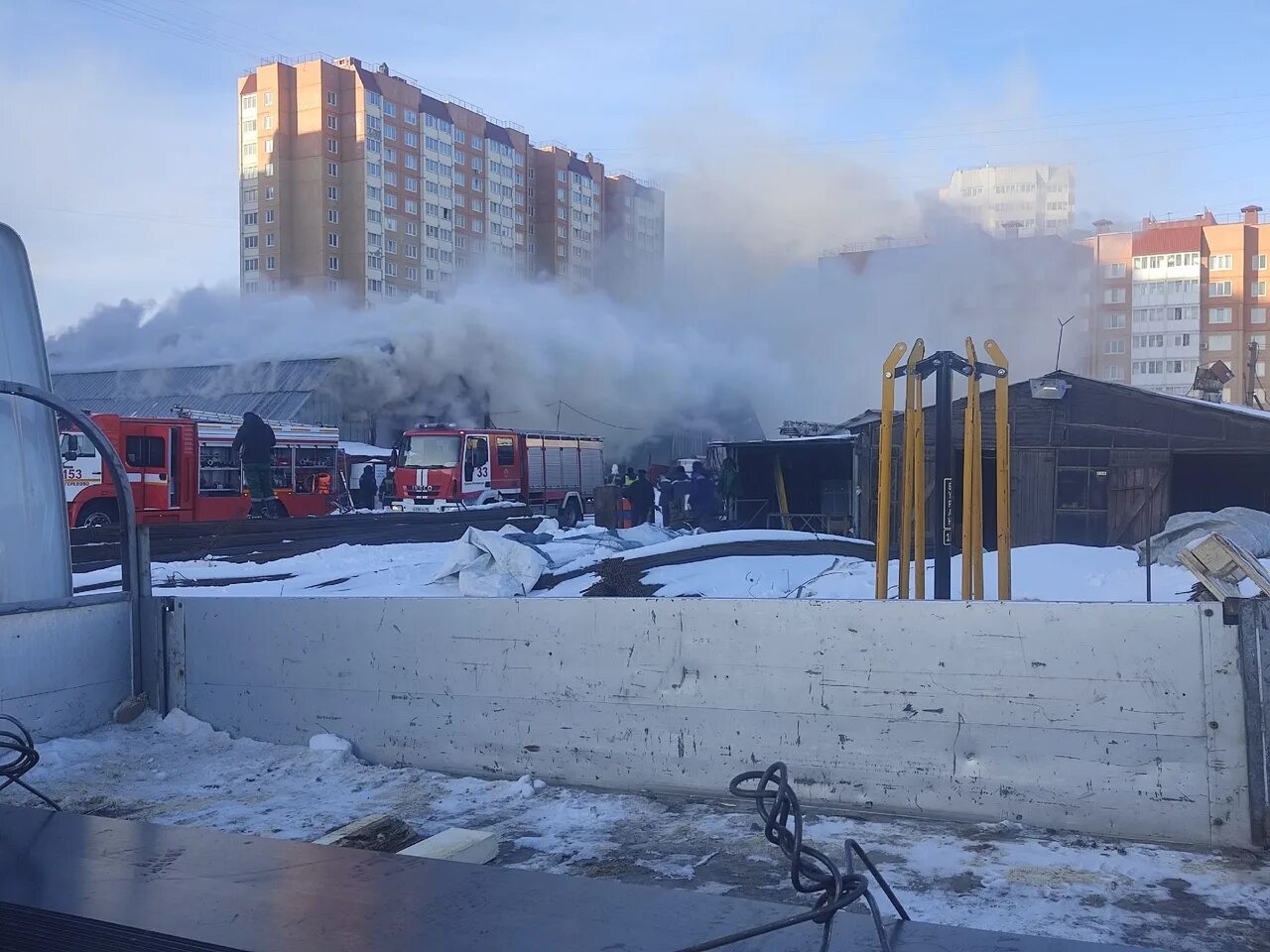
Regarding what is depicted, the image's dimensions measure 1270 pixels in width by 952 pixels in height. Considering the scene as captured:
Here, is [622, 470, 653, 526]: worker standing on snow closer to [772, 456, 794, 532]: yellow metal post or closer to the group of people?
the group of people

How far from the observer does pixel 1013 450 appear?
64.9 ft

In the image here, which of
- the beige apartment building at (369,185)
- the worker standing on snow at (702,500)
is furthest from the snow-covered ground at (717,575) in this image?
the beige apartment building at (369,185)

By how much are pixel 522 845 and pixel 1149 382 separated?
85.2 metres

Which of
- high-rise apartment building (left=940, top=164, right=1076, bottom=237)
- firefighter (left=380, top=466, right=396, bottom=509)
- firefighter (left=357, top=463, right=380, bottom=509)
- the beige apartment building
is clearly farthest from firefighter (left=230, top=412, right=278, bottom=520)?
the beige apartment building

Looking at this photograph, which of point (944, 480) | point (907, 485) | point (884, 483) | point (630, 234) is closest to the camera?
point (907, 485)

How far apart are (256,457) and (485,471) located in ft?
25.3

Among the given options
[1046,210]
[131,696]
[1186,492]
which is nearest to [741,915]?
[131,696]

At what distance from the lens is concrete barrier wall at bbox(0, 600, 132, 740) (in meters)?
5.47

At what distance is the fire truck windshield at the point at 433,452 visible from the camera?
2977cm

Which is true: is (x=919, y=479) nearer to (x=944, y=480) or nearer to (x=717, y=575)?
(x=944, y=480)

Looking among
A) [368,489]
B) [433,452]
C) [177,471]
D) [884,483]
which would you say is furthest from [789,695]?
[368,489]

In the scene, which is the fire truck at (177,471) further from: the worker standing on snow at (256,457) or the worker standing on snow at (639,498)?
the worker standing on snow at (639,498)

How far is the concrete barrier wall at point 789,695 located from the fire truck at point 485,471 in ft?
77.1

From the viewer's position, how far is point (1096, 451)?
1953 centimetres
